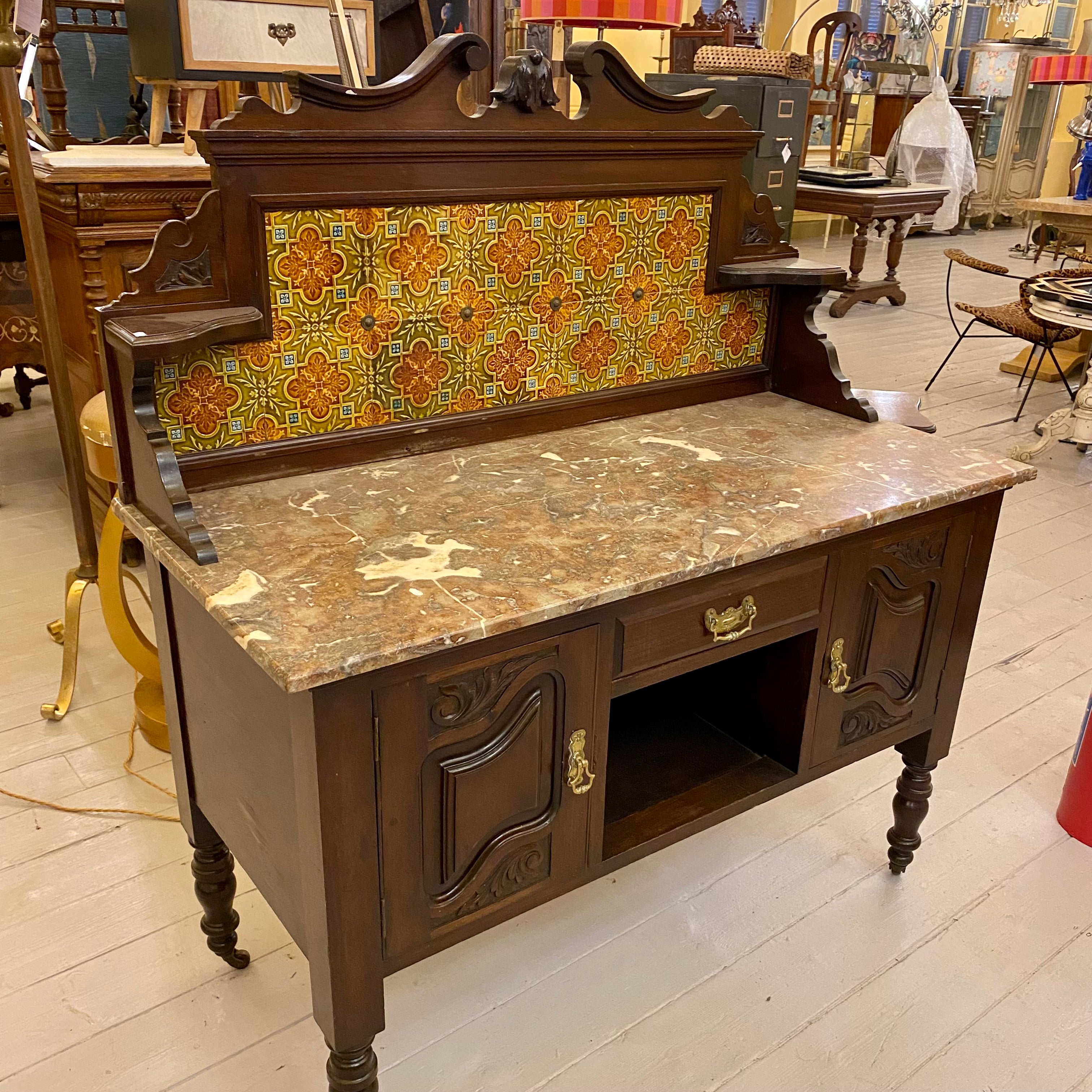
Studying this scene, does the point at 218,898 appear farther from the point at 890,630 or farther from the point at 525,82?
the point at 525,82

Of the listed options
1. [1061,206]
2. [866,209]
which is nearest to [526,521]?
[1061,206]

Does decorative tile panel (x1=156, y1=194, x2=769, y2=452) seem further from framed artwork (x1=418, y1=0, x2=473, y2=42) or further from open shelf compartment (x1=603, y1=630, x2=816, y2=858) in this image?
framed artwork (x1=418, y1=0, x2=473, y2=42)

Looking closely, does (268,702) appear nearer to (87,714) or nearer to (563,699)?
(563,699)

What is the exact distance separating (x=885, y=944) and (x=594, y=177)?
4.80 ft

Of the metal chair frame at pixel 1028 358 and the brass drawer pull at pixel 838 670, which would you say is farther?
the metal chair frame at pixel 1028 358

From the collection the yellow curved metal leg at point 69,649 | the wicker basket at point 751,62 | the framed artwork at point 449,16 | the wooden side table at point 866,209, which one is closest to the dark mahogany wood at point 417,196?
the yellow curved metal leg at point 69,649

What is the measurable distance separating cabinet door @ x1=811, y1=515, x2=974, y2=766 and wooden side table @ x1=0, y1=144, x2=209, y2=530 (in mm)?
1987

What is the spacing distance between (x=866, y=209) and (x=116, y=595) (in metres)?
4.97

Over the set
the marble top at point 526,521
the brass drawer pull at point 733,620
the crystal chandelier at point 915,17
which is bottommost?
the brass drawer pull at point 733,620

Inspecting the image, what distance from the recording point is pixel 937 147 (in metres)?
8.12

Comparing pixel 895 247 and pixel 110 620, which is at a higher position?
pixel 895 247

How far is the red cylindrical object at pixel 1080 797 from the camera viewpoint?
2199 mm

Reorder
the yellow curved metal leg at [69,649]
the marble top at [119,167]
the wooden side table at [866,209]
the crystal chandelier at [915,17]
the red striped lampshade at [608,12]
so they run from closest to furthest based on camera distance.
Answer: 1. the red striped lampshade at [608,12]
2. the yellow curved metal leg at [69,649]
3. the marble top at [119,167]
4. the wooden side table at [866,209]
5. the crystal chandelier at [915,17]

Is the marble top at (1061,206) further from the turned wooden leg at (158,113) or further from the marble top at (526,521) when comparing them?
the turned wooden leg at (158,113)
